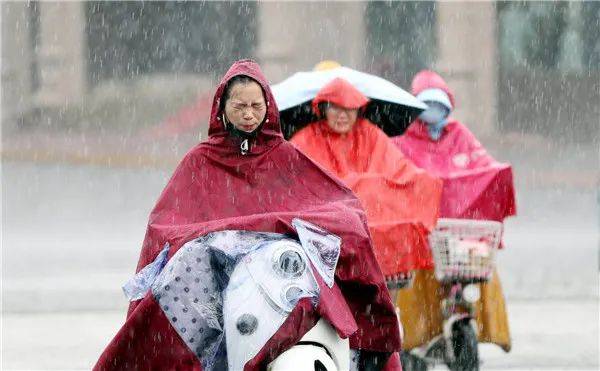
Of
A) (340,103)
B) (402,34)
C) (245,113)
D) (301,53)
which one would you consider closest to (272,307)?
(245,113)

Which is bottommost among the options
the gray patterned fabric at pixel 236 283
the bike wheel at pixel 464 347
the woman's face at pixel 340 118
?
the bike wheel at pixel 464 347

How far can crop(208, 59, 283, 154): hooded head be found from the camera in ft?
19.4

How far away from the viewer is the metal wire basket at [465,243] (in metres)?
9.01

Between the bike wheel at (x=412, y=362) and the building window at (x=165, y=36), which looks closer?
the bike wheel at (x=412, y=362)

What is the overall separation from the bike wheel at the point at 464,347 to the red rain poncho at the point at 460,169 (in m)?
0.72

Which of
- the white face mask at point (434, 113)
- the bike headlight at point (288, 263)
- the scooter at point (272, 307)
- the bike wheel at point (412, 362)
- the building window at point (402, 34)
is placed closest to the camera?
the scooter at point (272, 307)

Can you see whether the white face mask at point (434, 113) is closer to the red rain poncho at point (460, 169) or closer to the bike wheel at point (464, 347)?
the red rain poncho at point (460, 169)

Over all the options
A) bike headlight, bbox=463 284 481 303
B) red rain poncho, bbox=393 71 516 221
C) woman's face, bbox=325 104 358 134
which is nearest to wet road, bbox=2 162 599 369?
bike headlight, bbox=463 284 481 303

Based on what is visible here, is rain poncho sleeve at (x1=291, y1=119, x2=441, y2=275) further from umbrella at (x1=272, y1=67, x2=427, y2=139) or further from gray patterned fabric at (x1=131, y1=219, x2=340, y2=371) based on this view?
gray patterned fabric at (x1=131, y1=219, x2=340, y2=371)

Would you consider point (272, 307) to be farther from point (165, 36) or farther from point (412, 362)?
point (165, 36)

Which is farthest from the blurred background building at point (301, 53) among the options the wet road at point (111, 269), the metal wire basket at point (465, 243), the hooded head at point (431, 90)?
the metal wire basket at point (465, 243)

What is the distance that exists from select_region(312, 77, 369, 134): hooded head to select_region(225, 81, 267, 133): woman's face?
2.64 metres

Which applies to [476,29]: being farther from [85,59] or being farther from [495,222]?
[495,222]

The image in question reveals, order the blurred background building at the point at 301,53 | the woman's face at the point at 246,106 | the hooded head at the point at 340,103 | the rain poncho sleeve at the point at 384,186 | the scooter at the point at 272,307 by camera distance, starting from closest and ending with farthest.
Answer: the scooter at the point at 272,307, the woman's face at the point at 246,106, the rain poncho sleeve at the point at 384,186, the hooded head at the point at 340,103, the blurred background building at the point at 301,53
